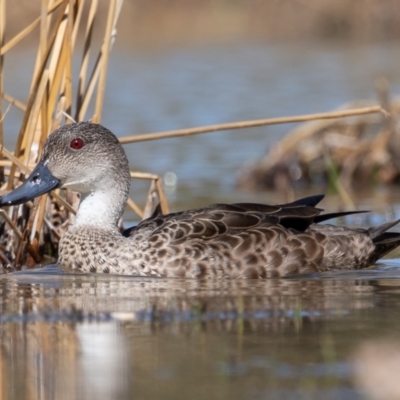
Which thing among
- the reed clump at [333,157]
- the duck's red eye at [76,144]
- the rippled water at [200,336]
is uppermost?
the reed clump at [333,157]

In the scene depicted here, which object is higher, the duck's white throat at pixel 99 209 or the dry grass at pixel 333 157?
the dry grass at pixel 333 157

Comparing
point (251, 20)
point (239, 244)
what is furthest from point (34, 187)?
point (251, 20)

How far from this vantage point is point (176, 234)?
686cm

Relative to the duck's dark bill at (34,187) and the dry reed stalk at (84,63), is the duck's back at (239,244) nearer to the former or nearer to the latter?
the duck's dark bill at (34,187)

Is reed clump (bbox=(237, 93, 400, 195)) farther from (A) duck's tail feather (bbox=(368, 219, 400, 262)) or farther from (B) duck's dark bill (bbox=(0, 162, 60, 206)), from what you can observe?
(B) duck's dark bill (bbox=(0, 162, 60, 206))

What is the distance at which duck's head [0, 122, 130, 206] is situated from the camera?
280 inches

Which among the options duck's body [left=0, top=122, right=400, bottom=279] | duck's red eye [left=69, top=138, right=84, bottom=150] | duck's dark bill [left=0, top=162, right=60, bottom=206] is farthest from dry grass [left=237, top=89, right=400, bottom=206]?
duck's dark bill [left=0, top=162, right=60, bottom=206]

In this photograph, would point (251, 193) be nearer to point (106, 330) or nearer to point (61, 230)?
point (61, 230)

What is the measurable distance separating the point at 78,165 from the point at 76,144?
0.13m

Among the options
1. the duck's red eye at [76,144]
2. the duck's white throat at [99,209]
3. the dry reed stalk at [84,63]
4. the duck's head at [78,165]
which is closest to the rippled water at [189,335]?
the duck's white throat at [99,209]

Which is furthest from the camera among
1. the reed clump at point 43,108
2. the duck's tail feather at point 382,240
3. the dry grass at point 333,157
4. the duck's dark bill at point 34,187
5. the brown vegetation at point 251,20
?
the brown vegetation at point 251,20

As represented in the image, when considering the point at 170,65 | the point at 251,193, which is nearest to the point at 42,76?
the point at 251,193

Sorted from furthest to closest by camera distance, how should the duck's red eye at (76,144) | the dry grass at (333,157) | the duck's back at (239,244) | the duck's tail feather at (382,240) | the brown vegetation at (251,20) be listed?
the brown vegetation at (251,20) < the dry grass at (333,157) < the duck's tail feather at (382,240) < the duck's red eye at (76,144) < the duck's back at (239,244)

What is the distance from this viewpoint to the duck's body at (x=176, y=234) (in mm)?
6855
